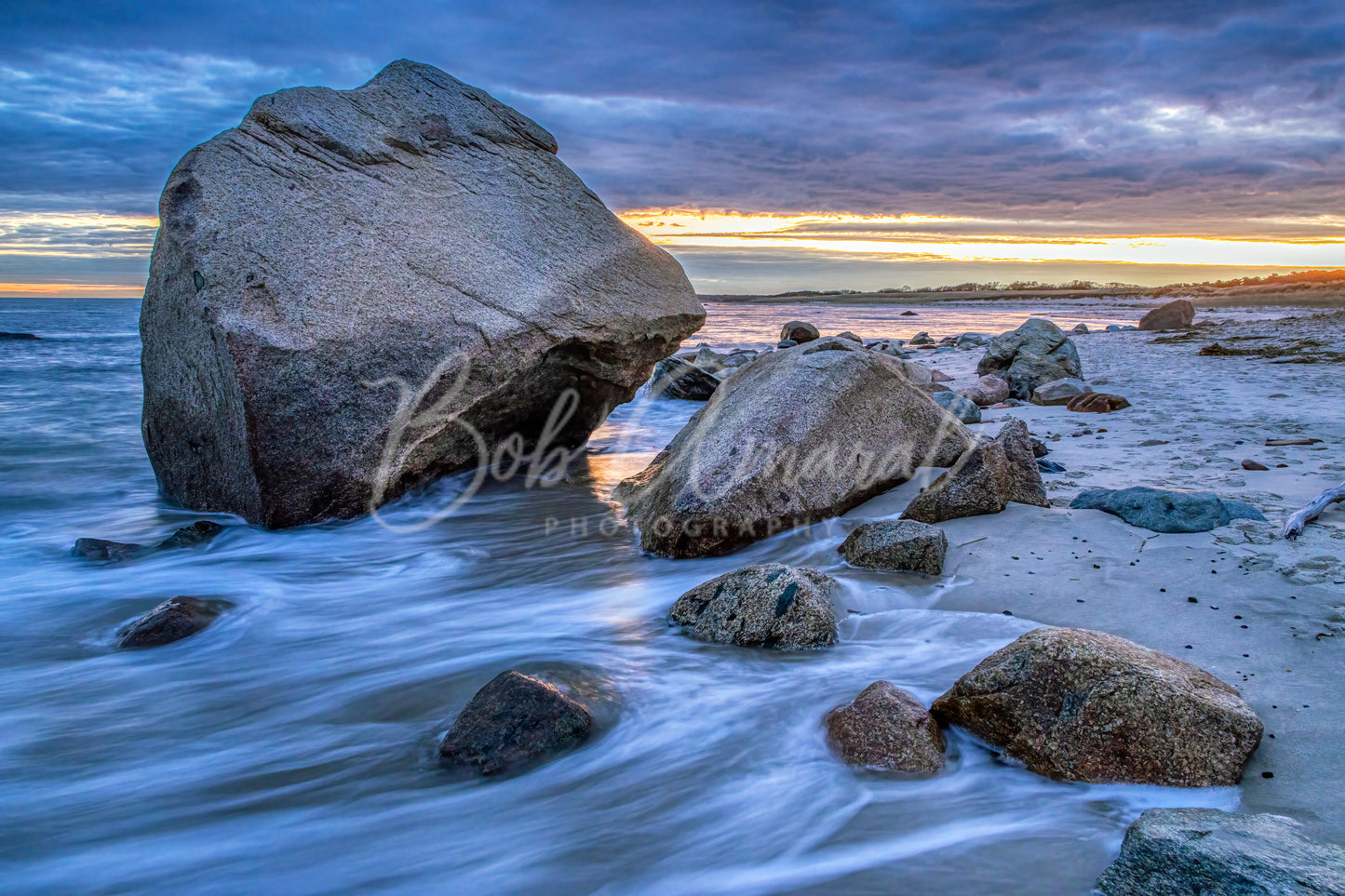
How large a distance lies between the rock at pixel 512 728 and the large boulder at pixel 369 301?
288cm

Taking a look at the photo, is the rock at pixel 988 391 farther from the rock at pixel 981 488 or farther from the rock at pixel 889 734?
the rock at pixel 889 734

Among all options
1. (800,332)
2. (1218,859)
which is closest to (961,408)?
(1218,859)

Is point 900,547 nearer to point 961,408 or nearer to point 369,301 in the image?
point 369,301

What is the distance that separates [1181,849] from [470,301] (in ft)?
16.5

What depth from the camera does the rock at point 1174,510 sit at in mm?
4051

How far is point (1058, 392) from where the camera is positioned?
9.62m

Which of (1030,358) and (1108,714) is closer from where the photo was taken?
(1108,714)

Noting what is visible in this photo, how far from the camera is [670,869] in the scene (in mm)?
2340

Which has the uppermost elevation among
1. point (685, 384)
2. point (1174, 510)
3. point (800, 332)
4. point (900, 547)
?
point (800, 332)

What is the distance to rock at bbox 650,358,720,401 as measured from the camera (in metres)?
12.6

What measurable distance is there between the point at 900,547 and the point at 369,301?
3.74 meters

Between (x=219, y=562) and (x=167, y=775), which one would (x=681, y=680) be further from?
(x=219, y=562)

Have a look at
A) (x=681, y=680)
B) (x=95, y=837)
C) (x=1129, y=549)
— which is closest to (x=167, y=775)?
(x=95, y=837)

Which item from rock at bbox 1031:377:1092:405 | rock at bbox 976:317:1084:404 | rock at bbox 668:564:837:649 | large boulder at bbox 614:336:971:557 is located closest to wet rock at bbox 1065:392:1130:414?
rock at bbox 1031:377:1092:405
